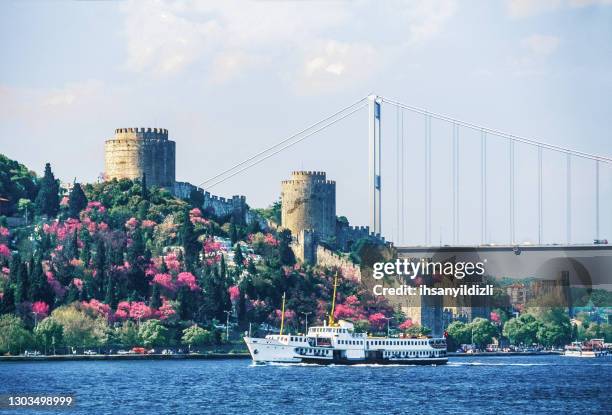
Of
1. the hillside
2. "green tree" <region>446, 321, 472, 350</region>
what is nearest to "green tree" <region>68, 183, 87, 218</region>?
the hillside

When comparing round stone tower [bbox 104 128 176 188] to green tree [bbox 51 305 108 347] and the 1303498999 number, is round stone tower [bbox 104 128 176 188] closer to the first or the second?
green tree [bbox 51 305 108 347]

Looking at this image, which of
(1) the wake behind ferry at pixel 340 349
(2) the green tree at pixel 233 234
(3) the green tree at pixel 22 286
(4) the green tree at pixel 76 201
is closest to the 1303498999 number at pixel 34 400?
(1) the wake behind ferry at pixel 340 349

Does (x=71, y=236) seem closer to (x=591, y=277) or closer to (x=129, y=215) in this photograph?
(x=129, y=215)

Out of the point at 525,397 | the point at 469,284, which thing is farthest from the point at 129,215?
the point at 525,397

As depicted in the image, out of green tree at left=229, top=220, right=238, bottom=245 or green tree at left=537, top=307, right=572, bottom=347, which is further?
green tree at left=537, top=307, right=572, bottom=347

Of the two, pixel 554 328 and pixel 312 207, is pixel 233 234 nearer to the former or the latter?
pixel 312 207

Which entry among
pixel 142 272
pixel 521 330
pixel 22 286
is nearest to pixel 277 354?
pixel 142 272
